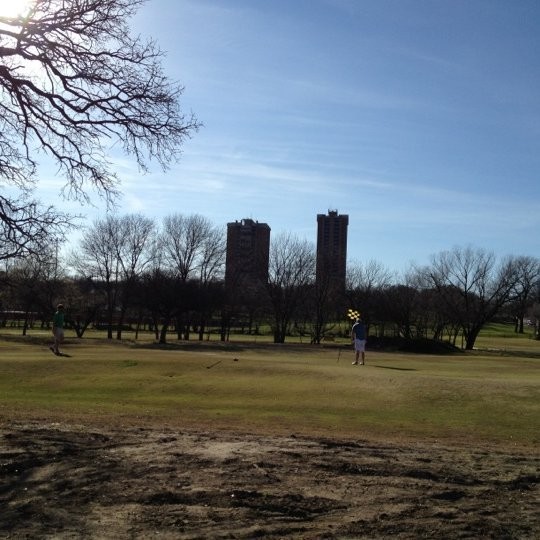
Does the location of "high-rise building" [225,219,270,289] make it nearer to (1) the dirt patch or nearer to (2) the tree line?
(2) the tree line

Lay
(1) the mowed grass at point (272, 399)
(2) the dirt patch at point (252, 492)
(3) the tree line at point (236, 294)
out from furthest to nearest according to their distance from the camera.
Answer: (3) the tree line at point (236, 294) < (1) the mowed grass at point (272, 399) < (2) the dirt patch at point (252, 492)

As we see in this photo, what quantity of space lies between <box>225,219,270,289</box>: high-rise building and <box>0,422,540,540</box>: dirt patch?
6393cm

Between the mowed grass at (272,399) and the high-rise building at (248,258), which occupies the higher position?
the high-rise building at (248,258)

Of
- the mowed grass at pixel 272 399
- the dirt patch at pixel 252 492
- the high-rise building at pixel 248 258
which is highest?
the high-rise building at pixel 248 258

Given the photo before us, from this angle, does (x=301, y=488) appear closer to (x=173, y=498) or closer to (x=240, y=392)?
(x=173, y=498)

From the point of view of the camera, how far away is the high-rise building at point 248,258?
73875 millimetres

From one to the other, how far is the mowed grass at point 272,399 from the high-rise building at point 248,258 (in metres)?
46.5

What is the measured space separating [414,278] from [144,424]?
78.9 meters

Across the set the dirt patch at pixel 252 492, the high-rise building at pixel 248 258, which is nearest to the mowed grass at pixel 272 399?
the dirt patch at pixel 252 492

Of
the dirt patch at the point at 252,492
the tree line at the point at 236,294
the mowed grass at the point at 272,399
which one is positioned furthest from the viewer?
the tree line at the point at 236,294

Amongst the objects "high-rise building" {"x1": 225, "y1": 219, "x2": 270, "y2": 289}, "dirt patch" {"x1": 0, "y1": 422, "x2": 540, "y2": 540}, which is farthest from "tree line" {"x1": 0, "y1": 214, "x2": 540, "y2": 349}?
"dirt patch" {"x1": 0, "y1": 422, "x2": 540, "y2": 540}

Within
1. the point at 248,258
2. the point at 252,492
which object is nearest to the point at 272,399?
the point at 252,492

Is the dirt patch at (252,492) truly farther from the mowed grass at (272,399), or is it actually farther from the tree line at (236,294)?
the tree line at (236,294)

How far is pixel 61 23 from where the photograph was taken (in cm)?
1234
